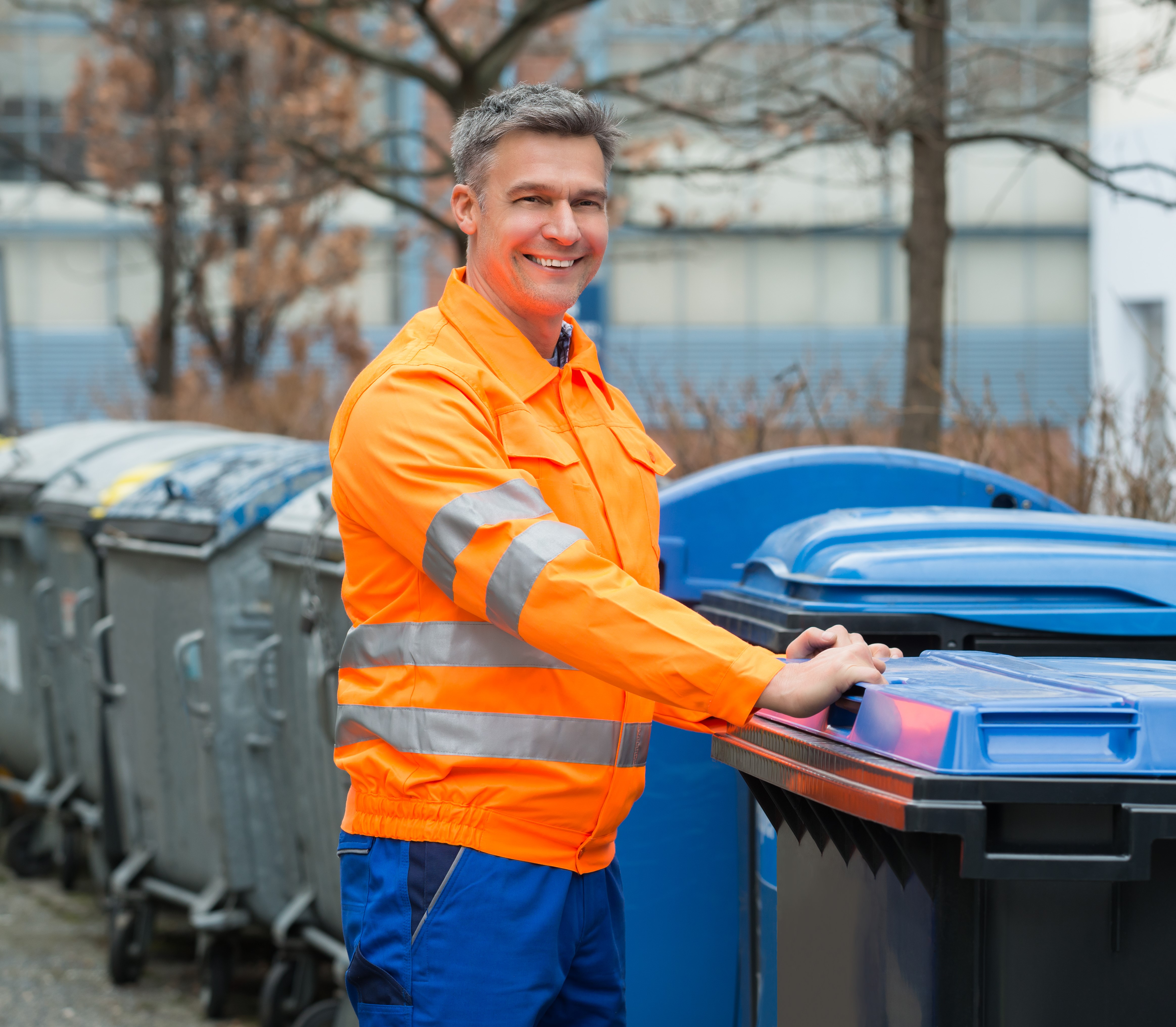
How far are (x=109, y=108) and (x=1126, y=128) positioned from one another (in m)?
10.7

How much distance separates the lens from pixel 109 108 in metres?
14.2

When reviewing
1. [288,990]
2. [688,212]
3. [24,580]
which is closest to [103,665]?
[288,990]

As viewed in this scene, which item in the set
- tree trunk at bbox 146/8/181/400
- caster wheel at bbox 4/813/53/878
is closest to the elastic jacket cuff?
caster wheel at bbox 4/813/53/878

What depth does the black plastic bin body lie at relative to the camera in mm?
1926

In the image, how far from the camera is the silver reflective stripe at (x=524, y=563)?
2076 millimetres

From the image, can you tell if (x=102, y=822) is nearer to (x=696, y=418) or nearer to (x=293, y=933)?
(x=293, y=933)

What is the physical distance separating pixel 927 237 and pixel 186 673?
3.35 m

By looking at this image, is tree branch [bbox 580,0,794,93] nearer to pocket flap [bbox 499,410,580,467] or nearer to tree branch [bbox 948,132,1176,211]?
tree branch [bbox 948,132,1176,211]

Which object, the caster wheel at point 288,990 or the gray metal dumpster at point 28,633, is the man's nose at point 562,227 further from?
the gray metal dumpster at point 28,633

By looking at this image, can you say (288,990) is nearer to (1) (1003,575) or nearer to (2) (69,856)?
(2) (69,856)

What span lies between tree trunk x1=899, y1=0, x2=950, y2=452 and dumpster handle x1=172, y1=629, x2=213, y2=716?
277 cm

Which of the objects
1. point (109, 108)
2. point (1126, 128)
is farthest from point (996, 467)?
point (1126, 128)

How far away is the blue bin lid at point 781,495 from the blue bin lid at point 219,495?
163 centimetres

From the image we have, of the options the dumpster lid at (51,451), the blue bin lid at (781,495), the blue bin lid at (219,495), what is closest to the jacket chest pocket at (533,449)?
the blue bin lid at (781,495)
